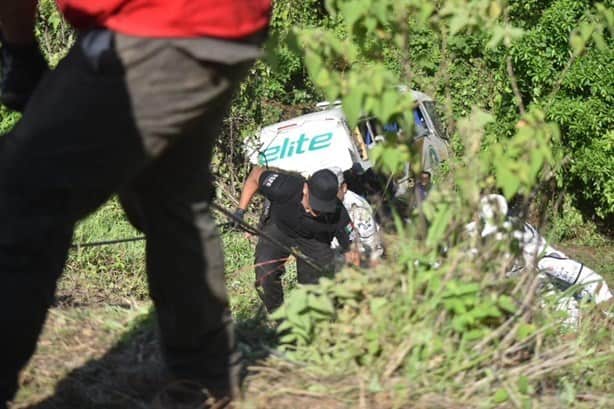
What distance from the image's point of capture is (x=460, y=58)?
50.1 feet

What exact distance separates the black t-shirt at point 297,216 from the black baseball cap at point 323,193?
0.63ft

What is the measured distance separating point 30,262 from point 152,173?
0.40m

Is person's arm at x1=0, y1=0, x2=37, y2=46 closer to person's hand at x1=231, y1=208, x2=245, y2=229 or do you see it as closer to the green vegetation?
the green vegetation

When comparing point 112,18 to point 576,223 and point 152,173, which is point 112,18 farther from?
point 576,223

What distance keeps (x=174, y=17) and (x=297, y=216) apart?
25.6 feet

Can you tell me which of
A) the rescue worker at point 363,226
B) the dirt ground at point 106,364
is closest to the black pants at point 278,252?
the rescue worker at point 363,226

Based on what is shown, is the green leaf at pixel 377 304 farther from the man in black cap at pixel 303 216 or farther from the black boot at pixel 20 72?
the man in black cap at pixel 303 216

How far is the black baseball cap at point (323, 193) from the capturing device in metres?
10.1

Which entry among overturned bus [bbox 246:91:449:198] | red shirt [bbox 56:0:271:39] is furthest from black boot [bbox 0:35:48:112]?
overturned bus [bbox 246:91:449:198]

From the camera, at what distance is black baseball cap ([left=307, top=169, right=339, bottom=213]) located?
10.1 metres

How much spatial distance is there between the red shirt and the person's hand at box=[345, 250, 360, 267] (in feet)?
3.70

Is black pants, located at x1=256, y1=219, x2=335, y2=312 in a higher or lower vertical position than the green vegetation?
lower

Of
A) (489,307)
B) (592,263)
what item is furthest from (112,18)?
(592,263)

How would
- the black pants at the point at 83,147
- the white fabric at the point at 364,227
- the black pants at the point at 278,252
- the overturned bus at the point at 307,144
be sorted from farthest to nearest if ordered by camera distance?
the overturned bus at the point at 307,144 → the black pants at the point at 278,252 → the white fabric at the point at 364,227 → the black pants at the point at 83,147
